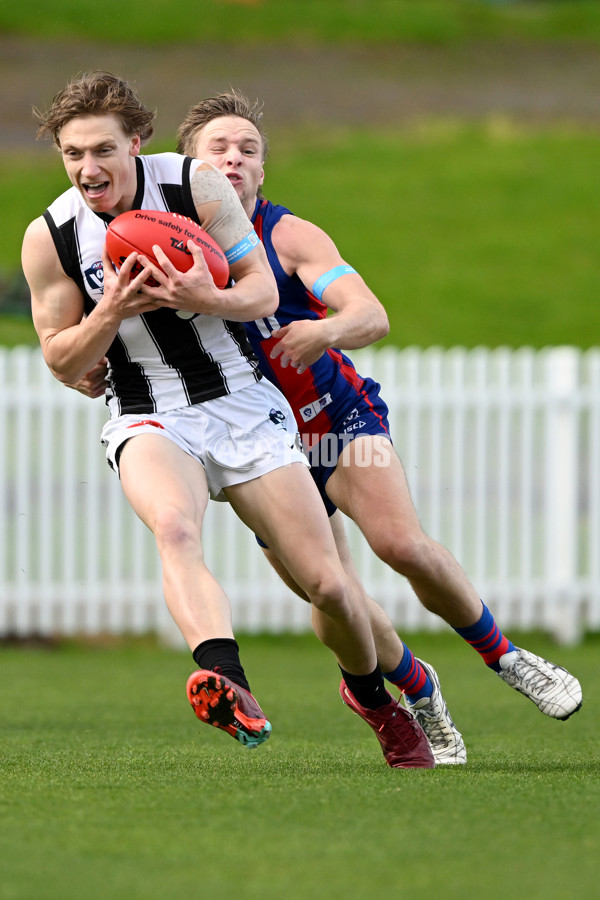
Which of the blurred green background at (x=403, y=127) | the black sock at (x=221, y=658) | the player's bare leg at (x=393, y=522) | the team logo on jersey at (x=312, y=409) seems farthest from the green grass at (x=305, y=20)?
the black sock at (x=221, y=658)

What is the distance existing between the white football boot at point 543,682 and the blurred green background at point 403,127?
8080 millimetres

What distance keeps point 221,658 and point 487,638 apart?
1392mm

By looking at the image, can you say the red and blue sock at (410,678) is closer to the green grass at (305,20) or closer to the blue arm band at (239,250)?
the blue arm band at (239,250)

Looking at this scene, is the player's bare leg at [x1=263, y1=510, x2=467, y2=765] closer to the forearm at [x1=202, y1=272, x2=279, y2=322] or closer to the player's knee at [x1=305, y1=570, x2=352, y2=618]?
the player's knee at [x1=305, y1=570, x2=352, y2=618]

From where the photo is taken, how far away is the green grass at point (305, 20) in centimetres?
2500

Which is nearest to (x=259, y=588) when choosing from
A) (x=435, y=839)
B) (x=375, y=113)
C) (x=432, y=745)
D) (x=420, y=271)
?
(x=432, y=745)

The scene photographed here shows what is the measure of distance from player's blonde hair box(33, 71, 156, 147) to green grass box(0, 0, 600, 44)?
21967 millimetres

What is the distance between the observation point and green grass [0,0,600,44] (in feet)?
82.0

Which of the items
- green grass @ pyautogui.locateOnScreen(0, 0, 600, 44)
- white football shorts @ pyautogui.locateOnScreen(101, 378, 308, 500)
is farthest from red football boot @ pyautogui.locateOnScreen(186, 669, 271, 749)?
green grass @ pyautogui.locateOnScreen(0, 0, 600, 44)

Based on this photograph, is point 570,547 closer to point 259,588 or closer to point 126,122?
point 259,588

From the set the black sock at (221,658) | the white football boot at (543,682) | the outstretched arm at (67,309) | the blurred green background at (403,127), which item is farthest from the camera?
the blurred green background at (403,127)

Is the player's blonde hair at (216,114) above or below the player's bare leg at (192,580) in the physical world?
above

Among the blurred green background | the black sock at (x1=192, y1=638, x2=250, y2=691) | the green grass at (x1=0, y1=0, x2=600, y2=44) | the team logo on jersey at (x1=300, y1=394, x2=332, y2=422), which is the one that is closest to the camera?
the black sock at (x1=192, y1=638, x2=250, y2=691)

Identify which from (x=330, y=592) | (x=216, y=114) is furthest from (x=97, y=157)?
(x=330, y=592)
